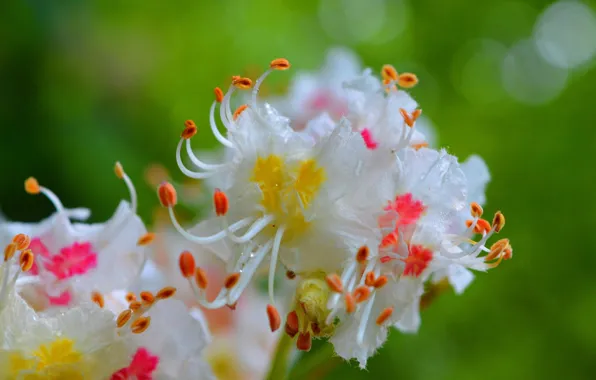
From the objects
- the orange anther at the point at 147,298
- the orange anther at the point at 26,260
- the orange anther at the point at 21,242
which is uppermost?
the orange anther at the point at 21,242

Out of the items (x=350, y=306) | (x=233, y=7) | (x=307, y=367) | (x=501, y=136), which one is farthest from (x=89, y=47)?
(x=350, y=306)

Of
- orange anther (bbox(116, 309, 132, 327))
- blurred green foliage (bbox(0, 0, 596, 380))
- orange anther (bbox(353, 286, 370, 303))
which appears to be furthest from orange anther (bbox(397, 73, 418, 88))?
blurred green foliage (bbox(0, 0, 596, 380))

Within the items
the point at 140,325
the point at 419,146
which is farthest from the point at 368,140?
the point at 140,325

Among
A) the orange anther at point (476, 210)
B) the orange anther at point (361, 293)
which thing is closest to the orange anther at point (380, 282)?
the orange anther at point (361, 293)

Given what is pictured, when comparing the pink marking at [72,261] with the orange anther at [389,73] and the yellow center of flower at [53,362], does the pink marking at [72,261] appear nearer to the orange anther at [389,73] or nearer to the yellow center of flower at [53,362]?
the yellow center of flower at [53,362]

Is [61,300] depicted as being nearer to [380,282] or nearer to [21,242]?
[21,242]

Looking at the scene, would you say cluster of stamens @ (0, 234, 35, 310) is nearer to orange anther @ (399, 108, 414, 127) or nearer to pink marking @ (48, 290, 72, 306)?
pink marking @ (48, 290, 72, 306)

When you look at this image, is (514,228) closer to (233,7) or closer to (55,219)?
(233,7)
